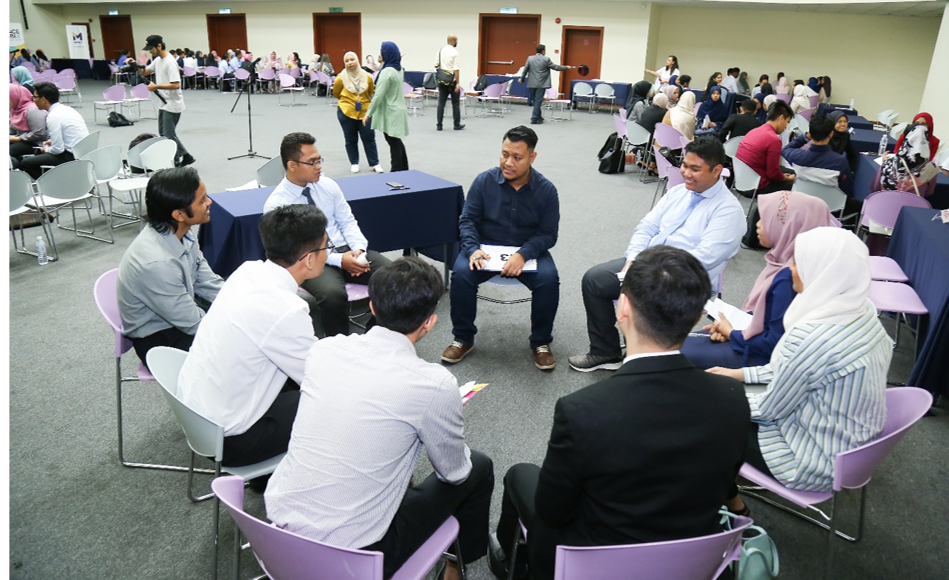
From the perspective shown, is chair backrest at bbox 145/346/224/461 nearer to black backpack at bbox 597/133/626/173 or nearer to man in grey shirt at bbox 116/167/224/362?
man in grey shirt at bbox 116/167/224/362

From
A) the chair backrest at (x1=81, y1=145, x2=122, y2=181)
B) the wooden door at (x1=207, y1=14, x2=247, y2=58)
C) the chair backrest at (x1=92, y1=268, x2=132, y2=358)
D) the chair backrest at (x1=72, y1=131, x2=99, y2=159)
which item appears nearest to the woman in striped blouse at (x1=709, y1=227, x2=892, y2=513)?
the chair backrest at (x1=92, y1=268, x2=132, y2=358)

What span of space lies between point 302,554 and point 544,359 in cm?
210

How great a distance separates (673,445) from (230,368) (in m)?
1.22

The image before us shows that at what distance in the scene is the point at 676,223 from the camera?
3.22m

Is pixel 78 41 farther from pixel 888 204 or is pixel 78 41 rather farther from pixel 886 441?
pixel 886 441

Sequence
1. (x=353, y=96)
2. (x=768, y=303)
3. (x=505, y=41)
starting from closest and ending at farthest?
(x=768, y=303) → (x=353, y=96) → (x=505, y=41)

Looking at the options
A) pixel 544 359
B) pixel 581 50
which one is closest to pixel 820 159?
pixel 544 359

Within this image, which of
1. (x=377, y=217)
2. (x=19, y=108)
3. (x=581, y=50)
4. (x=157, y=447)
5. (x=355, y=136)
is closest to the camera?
(x=157, y=447)

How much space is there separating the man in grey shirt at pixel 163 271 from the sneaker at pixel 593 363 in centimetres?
182

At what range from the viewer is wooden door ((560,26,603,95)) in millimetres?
14555

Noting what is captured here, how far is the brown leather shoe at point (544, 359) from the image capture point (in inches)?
127

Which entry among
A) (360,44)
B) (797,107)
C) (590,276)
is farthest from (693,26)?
(590,276)

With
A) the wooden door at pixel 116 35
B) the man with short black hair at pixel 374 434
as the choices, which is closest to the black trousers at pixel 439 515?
the man with short black hair at pixel 374 434

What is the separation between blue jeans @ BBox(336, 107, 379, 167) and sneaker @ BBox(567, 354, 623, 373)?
4781 mm
